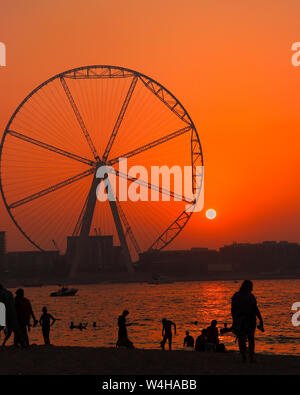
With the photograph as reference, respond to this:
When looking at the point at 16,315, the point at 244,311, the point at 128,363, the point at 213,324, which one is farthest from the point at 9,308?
the point at 213,324

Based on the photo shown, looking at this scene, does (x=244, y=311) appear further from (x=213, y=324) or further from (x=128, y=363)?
(x=213, y=324)

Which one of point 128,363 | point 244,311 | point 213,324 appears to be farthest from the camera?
point 213,324

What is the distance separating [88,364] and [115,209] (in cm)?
10202

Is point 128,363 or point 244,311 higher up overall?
point 244,311

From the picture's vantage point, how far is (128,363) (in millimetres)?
21906

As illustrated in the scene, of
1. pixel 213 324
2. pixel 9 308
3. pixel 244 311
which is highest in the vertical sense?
pixel 244 311

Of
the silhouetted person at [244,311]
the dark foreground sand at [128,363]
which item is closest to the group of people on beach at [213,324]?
the silhouetted person at [244,311]

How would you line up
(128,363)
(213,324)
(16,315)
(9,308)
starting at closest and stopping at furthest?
(128,363), (9,308), (16,315), (213,324)

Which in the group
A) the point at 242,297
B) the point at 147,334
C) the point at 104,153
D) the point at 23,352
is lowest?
the point at 147,334

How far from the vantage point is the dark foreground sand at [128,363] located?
66.4 feet

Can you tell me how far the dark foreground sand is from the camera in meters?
20.2

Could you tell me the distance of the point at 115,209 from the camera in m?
124
